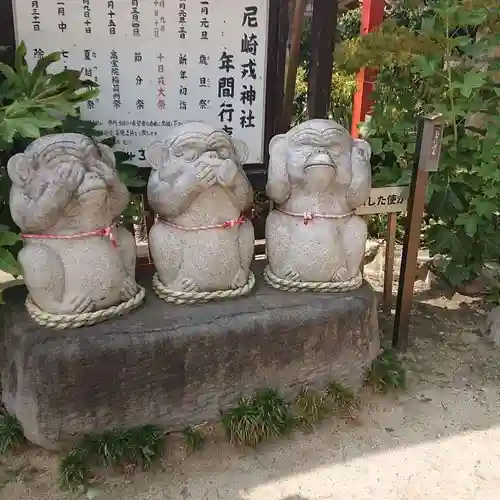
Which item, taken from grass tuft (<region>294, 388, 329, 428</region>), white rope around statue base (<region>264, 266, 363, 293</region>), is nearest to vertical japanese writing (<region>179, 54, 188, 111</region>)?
white rope around statue base (<region>264, 266, 363, 293</region>)

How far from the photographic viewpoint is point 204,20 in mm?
3297

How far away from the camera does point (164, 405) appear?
2.79 meters

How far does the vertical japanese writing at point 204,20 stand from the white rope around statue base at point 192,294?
1.41 m

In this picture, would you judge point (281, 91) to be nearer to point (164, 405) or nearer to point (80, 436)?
point (164, 405)

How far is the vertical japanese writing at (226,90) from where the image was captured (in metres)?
Result: 3.41

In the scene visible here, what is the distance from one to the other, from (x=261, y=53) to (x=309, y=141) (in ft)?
2.88

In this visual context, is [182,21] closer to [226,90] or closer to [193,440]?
[226,90]

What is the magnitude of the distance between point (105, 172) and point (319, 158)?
998 millimetres

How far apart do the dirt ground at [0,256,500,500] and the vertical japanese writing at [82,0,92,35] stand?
2.16 meters

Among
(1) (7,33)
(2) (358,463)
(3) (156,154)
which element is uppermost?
(1) (7,33)

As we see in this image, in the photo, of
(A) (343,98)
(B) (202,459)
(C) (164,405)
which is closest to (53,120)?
(C) (164,405)

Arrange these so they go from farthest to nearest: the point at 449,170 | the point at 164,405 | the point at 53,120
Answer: the point at 449,170
the point at 164,405
the point at 53,120

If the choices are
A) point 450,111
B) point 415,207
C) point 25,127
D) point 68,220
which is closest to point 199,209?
point 68,220

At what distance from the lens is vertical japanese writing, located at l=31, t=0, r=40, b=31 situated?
301 centimetres
